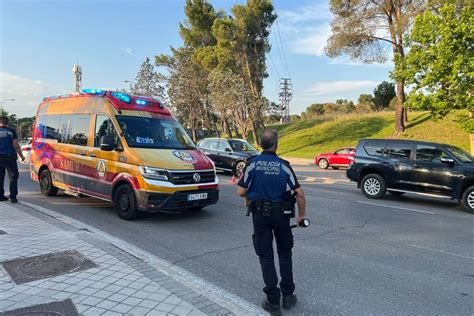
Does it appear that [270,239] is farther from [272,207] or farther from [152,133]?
[152,133]

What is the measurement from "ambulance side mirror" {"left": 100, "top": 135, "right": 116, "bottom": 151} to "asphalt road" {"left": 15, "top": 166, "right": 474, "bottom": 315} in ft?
4.70

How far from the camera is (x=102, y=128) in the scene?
7.72m

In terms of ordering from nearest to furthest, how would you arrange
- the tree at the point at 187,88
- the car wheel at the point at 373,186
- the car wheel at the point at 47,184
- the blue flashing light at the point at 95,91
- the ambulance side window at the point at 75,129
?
the blue flashing light at the point at 95,91
the ambulance side window at the point at 75,129
the car wheel at the point at 47,184
the car wheel at the point at 373,186
the tree at the point at 187,88

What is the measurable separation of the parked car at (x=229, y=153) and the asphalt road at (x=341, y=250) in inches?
208

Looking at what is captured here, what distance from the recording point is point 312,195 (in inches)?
429

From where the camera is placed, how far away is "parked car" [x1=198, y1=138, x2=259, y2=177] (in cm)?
1491

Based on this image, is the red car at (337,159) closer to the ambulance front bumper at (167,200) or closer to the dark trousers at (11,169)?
the ambulance front bumper at (167,200)

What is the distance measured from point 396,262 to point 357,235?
1404 millimetres

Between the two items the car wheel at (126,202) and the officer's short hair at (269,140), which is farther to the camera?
the car wheel at (126,202)

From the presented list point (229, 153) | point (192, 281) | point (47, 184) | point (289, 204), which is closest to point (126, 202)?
point (192, 281)

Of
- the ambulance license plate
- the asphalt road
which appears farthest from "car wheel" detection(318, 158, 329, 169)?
the ambulance license plate

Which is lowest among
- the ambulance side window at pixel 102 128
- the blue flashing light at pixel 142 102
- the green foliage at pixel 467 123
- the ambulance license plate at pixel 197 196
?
the ambulance license plate at pixel 197 196

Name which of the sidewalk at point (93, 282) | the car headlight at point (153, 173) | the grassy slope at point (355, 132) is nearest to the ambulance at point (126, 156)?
the car headlight at point (153, 173)

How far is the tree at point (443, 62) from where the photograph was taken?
1684 centimetres
